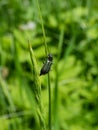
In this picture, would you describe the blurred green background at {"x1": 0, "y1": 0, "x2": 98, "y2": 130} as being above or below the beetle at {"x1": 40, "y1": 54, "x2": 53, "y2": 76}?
below

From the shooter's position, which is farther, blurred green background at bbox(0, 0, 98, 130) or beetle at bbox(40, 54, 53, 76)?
blurred green background at bbox(0, 0, 98, 130)

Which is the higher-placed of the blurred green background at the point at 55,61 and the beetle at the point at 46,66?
the beetle at the point at 46,66

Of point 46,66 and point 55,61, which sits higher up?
point 46,66

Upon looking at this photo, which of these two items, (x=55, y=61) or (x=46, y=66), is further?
(x=55, y=61)

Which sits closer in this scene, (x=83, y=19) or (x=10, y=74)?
(x=10, y=74)

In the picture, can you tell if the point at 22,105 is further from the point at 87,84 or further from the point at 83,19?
the point at 83,19

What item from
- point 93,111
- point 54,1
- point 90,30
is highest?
point 54,1

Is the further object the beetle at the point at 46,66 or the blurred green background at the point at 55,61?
the blurred green background at the point at 55,61

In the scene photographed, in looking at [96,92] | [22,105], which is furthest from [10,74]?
[96,92]
